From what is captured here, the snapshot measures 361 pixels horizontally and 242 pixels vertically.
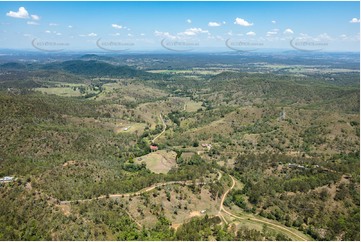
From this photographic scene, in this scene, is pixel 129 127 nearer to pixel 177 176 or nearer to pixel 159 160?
pixel 159 160

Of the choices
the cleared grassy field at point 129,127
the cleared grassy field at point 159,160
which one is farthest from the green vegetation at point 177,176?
the cleared grassy field at point 129,127

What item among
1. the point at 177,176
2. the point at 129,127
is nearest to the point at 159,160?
the point at 177,176

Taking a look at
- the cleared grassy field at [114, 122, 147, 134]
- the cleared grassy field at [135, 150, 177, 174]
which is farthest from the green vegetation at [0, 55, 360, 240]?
the cleared grassy field at [114, 122, 147, 134]

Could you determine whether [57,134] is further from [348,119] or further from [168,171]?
[348,119]

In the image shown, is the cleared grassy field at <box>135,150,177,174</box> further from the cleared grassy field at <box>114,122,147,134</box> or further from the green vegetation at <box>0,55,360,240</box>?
the cleared grassy field at <box>114,122,147,134</box>

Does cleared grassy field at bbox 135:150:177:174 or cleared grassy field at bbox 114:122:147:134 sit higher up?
cleared grassy field at bbox 114:122:147:134

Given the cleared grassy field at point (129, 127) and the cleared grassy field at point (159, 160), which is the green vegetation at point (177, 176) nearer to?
the cleared grassy field at point (159, 160)

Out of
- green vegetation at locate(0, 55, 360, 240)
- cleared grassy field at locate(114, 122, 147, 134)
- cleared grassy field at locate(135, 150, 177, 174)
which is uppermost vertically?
green vegetation at locate(0, 55, 360, 240)

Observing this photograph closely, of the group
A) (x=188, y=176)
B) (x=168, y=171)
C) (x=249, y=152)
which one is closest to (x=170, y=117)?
(x=249, y=152)

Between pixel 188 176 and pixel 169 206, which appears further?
pixel 188 176
